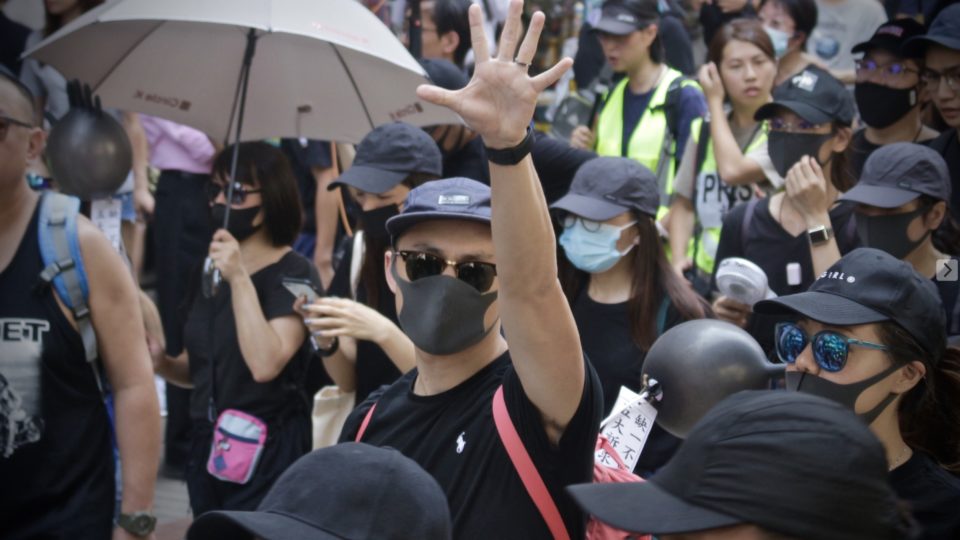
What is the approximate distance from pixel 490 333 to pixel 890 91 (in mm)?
3568

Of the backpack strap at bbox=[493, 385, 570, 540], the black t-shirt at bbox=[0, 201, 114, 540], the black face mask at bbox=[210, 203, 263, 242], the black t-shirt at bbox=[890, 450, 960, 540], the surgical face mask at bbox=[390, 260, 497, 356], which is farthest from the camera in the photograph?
the black face mask at bbox=[210, 203, 263, 242]

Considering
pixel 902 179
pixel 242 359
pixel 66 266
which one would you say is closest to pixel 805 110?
pixel 902 179

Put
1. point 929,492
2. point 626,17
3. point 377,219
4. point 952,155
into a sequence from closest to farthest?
point 929,492, point 377,219, point 952,155, point 626,17

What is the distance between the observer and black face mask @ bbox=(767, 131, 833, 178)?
5.13 meters

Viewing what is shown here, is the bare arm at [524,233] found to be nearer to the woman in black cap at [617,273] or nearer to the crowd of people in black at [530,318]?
the crowd of people in black at [530,318]

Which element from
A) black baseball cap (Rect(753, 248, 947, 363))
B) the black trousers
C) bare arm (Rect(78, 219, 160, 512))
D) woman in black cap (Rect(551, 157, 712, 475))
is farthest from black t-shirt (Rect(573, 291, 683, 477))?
the black trousers

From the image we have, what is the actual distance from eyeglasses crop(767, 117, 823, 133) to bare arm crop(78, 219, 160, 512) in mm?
3017

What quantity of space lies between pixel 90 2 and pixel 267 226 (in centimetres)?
272

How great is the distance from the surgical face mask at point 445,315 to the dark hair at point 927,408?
114cm

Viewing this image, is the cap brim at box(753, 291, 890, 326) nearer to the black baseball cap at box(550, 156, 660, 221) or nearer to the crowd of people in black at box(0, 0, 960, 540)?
the crowd of people in black at box(0, 0, 960, 540)

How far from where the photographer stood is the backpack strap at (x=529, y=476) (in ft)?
8.40

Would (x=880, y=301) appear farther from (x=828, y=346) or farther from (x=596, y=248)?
(x=596, y=248)

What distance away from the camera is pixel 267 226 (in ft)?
16.5

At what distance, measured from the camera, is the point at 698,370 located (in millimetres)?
3064
